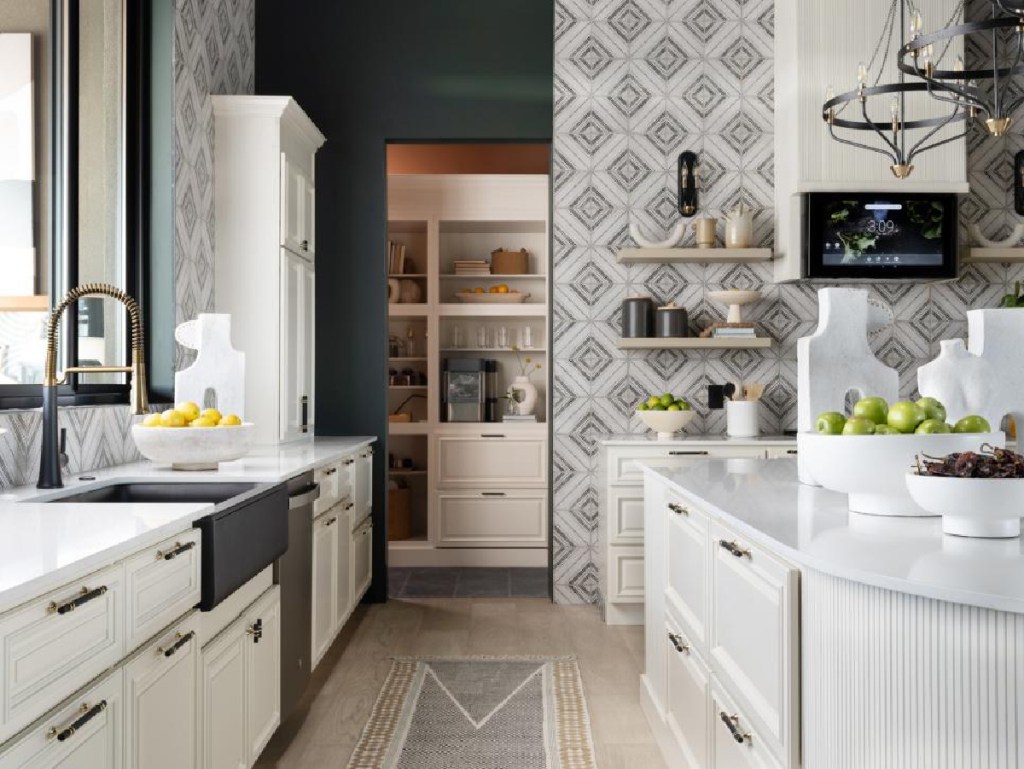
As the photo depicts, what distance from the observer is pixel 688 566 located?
8.00 ft

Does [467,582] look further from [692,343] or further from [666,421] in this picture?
[692,343]

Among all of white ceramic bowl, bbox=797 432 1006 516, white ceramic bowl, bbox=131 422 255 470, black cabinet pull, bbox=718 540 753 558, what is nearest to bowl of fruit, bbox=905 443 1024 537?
white ceramic bowl, bbox=797 432 1006 516

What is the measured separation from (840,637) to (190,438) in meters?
1.99

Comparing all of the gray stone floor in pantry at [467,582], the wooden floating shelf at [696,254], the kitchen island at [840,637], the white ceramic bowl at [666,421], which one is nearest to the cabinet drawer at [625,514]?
the white ceramic bowl at [666,421]

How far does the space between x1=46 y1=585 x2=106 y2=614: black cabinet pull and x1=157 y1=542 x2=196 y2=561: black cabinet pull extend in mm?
262

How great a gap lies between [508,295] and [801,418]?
11.7 ft

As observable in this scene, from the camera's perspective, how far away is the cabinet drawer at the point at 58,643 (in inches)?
47.7

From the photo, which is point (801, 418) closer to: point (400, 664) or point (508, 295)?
point (400, 664)

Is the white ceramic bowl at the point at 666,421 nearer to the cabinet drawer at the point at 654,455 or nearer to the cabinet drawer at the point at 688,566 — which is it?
the cabinet drawer at the point at 654,455

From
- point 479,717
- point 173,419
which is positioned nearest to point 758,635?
point 479,717

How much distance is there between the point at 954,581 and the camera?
48.8 inches

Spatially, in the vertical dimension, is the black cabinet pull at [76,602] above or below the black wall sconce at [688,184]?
below

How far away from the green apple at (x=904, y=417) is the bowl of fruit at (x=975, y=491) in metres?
0.21

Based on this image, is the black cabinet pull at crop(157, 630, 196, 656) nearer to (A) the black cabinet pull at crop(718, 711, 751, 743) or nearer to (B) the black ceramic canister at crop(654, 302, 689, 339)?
(A) the black cabinet pull at crop(718, 711, 751, 743)
